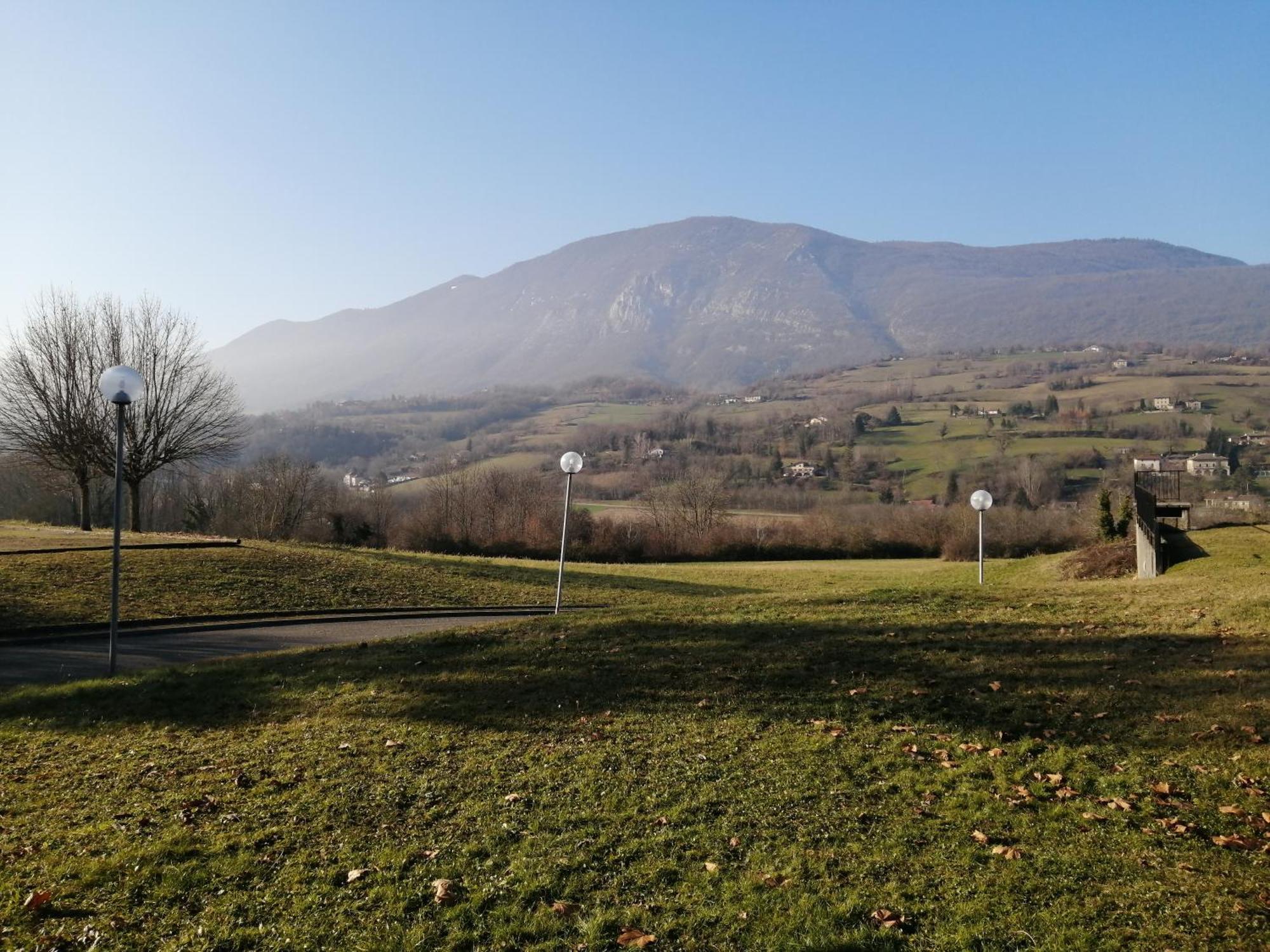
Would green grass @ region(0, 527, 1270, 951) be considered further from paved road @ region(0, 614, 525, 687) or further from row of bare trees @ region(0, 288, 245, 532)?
row of bare trees @ region(0, 288, 245, 532)

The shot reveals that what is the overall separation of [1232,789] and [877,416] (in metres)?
119

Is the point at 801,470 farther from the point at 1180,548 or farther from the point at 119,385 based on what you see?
the point at 119,385

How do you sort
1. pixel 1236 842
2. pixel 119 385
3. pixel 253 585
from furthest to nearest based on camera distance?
pixel 253 585
pixel 119 385
pixel 1236 842

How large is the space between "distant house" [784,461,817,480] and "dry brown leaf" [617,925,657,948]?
88.3 m

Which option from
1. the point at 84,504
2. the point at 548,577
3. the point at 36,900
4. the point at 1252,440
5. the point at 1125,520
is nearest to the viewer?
the point at 36,900

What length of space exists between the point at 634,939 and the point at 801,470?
90466 millimetres

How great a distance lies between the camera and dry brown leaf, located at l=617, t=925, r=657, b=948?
5.13 meters

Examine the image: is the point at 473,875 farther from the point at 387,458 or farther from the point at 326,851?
the point at 387,458

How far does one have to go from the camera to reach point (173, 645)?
1655 centimetres

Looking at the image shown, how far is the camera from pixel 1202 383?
366ft

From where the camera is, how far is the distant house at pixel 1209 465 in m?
62.2

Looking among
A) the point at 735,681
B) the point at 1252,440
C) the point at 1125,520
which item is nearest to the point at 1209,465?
the point at 1252,440

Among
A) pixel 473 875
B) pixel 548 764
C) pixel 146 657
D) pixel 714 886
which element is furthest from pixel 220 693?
pixel 714 886

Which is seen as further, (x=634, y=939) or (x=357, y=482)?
(x=357, y=482)
